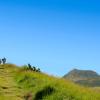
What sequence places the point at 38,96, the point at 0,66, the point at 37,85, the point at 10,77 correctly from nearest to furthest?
the point at 38,96 < the point at 37,85 < the point at 10,77 < the point at 0,66

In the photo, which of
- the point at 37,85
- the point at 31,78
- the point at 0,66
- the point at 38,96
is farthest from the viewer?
the point at 0,66

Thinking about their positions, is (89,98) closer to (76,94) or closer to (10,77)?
(76,94)

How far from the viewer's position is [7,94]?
23.8 metres

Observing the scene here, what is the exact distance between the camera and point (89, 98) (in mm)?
19156

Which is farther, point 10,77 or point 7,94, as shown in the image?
point 10,77

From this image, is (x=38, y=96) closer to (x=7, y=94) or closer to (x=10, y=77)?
(x=7, y=94)

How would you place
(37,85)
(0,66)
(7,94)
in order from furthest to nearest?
(0,66) < (37,85) < (7,94)

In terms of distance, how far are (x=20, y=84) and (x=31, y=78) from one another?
925 mm

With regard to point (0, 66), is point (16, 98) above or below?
below

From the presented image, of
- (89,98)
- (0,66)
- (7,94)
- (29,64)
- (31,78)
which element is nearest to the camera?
(89,98)

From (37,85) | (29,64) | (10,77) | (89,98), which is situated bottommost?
(89,98)

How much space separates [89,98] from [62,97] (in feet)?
4.94

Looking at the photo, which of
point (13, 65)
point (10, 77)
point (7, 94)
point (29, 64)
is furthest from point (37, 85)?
point (13, 65)

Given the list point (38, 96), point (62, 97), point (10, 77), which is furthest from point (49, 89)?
point (10, 77)
